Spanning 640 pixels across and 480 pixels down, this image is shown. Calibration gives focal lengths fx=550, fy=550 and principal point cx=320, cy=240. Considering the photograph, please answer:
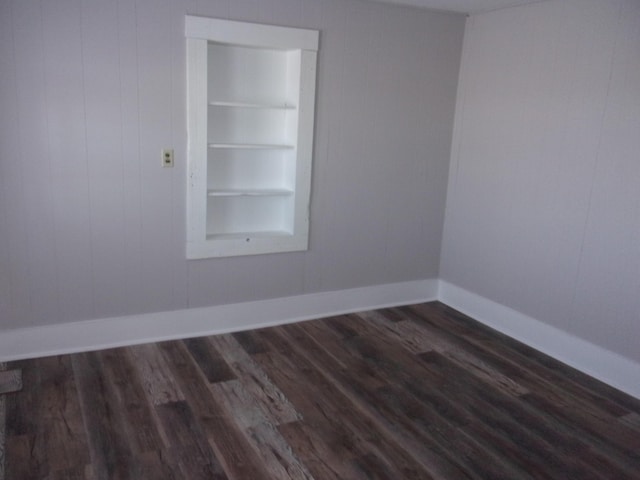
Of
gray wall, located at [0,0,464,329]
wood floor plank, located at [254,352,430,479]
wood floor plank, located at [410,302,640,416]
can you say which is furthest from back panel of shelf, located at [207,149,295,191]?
wood floor plank, located at [410,302,640,416]

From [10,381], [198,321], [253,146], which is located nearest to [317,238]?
[253,146]

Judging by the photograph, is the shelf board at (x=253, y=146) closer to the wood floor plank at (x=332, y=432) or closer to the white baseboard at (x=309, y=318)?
the white baseboard at (x=309, y=318)

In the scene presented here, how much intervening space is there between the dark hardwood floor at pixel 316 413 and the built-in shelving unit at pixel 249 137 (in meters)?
0.76

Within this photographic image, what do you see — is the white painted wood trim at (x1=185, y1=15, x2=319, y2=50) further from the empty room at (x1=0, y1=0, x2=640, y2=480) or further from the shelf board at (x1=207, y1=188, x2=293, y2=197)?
the shelf board at (x1=207, y1=188, x2=293, y2=197)

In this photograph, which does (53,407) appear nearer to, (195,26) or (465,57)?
(195,26)

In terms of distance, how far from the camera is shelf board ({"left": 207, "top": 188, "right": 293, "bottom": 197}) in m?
3.74

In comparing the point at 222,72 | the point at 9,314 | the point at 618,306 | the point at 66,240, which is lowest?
the point at 9,314

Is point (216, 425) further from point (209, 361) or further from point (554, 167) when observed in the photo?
point (554, 167)

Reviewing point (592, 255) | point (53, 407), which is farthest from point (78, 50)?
point (592, 255)

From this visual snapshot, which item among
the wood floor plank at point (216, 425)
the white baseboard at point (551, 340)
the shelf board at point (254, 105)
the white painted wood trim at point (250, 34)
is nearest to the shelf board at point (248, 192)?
the shelf board at point (254, 105)

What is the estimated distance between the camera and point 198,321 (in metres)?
3.78

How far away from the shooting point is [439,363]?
355 centimetres

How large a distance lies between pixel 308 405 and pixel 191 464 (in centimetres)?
74

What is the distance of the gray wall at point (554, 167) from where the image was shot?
10.6 feet
